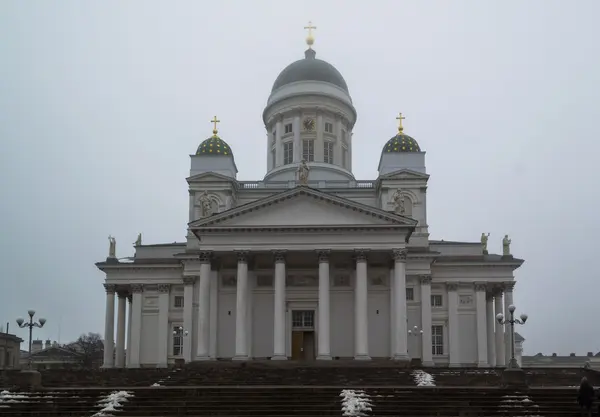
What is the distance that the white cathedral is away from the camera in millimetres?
49219

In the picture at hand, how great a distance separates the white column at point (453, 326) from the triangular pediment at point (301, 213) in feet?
37.9

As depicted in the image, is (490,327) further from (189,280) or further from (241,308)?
(189,280)

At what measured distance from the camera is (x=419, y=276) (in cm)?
5597

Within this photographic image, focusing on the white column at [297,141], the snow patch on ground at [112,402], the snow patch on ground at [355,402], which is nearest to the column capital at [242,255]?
the white column at [297,141]

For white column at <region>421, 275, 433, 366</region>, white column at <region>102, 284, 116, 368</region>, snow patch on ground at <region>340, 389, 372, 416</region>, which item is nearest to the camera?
snow patch on ground at <region>340, 389, 372, 416</region>

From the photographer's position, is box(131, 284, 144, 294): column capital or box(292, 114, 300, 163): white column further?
box(292, 114, 300, 163): white column

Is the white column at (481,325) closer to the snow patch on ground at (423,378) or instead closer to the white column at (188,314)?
the snow patch on ground at (423,378)

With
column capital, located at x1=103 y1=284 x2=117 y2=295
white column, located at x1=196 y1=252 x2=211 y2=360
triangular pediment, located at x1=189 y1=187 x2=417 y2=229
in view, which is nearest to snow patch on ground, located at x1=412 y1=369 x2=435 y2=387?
triangular pediment, located at x1=189 y1=187 x2=417 y2=229

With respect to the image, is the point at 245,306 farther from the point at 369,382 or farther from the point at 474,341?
the point at 474,341

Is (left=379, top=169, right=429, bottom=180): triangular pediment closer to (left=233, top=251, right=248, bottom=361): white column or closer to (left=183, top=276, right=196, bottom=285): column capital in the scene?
(left=233, top=251, right=248, bottom=361): white column

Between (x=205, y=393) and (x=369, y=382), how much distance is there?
996cm

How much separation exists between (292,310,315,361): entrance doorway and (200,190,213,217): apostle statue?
444 inches

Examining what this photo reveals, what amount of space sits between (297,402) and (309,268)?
81.6 ft

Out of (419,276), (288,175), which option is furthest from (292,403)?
(288,175)
